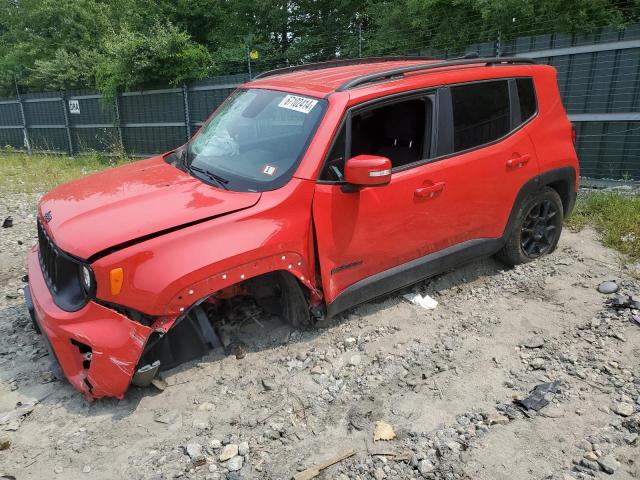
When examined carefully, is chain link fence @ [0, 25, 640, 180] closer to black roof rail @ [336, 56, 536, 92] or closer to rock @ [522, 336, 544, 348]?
black roof rail @ [336, 56, 536, 92]

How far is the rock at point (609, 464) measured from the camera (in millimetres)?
2570

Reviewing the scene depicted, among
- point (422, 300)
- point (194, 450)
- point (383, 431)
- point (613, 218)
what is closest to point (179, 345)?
point (194, 450)

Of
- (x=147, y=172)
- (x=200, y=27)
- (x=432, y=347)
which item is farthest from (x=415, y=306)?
(x=200, y=27)

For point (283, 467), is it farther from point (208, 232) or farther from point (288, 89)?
point (288, 89)

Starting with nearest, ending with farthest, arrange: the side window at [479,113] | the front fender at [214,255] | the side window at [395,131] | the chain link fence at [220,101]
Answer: the front fender at [214,255]
the side window at [395,131]
the side window at [479,113]
the chain link fence at [220,101]

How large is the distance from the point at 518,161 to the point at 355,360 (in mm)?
2148

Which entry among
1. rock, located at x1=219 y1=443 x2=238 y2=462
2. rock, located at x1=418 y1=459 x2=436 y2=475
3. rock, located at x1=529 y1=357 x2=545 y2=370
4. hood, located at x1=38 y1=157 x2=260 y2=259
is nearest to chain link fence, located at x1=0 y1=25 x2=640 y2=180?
rock, located at x1=529 y1=357 x2=545 y2=370

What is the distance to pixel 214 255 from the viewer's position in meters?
2.95

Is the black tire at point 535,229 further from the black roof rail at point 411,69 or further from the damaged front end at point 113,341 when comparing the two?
the damaged front end at point 113,341

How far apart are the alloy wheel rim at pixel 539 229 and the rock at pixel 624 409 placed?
1.89m

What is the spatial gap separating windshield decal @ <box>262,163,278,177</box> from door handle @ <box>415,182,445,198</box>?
105cm

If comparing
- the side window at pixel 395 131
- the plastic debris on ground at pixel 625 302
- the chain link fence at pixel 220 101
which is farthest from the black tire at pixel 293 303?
the chain link fence at pixel 220 101

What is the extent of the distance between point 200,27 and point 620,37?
13.9m

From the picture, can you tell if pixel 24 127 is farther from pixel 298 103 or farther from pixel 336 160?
pixel 336 160
